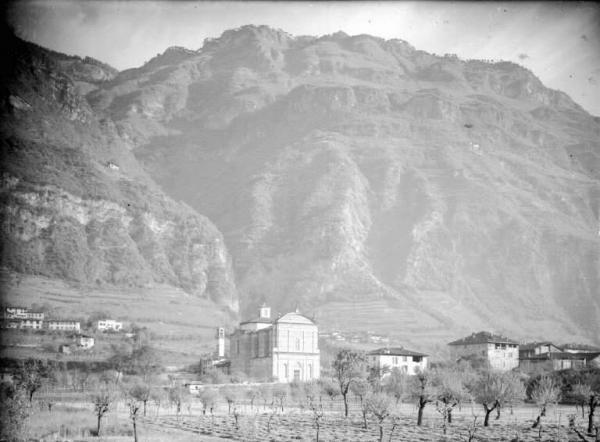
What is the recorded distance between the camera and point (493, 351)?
143 m

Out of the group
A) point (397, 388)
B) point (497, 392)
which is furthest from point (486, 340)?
point (497, 392)

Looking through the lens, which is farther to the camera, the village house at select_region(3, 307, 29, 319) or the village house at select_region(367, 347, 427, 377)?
the village house at select_region(3, 307, 29, 319)

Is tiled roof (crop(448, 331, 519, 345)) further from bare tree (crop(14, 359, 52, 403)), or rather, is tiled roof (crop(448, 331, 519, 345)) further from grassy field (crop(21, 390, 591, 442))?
bare tree (crop(14, 359, 52, 403))

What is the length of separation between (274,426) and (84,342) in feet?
307

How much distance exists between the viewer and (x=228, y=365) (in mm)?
150625

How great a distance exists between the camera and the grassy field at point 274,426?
219ft

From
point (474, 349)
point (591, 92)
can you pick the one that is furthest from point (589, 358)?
point (591, 92)

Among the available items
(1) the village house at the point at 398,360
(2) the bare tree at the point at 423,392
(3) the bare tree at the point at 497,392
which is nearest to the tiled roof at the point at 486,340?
(1) the village house at the point at 398,360

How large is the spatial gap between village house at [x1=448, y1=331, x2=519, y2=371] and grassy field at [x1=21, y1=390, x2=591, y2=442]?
44749 mm

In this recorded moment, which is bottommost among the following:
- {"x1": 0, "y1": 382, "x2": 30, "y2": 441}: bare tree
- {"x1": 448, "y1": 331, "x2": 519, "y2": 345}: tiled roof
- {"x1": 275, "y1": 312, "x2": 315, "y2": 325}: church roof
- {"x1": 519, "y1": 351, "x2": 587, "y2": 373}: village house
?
{"x1": 0, "y1": 382, "x2": 30, "y2": 441}: bare tree

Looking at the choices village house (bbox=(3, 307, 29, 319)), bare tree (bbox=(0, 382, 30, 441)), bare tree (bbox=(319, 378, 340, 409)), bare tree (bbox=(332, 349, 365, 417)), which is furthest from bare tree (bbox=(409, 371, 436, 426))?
village house (bbox=(3, 307, 29, 319))

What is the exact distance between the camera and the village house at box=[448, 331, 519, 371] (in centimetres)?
14123

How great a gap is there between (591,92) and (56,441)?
5018 inches

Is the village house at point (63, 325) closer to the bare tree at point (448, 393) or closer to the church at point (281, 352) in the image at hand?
the church at point (281, 352)
